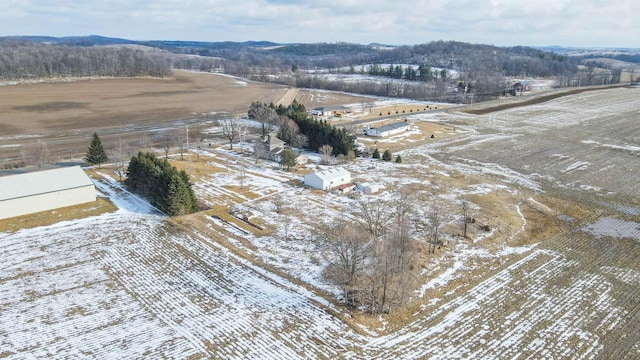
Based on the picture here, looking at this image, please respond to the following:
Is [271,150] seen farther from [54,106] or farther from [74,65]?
[74,65]

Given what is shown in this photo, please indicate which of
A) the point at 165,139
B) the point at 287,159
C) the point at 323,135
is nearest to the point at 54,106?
the point at 165,139

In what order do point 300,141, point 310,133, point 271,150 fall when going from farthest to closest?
point 310,133
point 300,141
point 271,150

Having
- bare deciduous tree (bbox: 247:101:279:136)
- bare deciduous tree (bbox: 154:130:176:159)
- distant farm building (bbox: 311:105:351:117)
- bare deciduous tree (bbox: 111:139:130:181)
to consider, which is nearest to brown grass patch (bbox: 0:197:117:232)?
bare deciduous tree (bbox: 111:139:130:181)

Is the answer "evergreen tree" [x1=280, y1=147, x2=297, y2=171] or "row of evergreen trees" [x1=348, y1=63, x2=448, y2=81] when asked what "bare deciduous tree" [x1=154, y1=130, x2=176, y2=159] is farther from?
"row of evergreen trees" [x1=348, y1=63, x2=448, y2=81]

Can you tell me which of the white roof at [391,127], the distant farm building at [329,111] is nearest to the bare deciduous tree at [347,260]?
the white roof at [391,127]

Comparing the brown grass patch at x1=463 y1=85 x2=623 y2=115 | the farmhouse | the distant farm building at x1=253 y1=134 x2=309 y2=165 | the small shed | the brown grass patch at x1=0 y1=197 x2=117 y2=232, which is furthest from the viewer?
the brown grass patch at x1=463 y1=85 x2=623 y2=115

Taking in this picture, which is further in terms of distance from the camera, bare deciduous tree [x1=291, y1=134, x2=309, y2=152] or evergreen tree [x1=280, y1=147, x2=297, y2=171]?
bare deciduous tree [x1=291, y1=134, x2=309, y2=152]

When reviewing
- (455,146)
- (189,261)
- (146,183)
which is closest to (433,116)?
(455,146)
